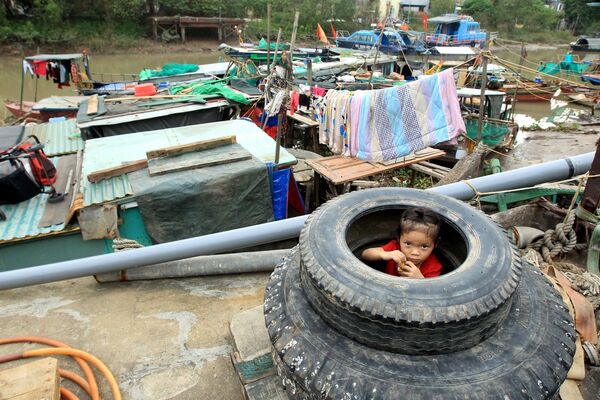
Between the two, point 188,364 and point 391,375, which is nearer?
point 391,375

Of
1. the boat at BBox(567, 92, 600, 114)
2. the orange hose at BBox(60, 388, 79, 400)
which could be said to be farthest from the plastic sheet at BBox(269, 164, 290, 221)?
the boat at BBox(567, 92, 600, 114)

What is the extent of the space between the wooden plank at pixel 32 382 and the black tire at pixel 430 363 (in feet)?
4.16

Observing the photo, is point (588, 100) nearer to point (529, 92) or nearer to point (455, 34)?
point (529, 92)

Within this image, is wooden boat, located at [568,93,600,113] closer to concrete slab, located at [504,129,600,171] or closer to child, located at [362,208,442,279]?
concrete slab, located at [504,129,600,171]

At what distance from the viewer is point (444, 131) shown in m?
7.66

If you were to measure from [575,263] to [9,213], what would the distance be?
712 centimetres

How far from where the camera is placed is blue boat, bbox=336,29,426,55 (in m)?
25.3

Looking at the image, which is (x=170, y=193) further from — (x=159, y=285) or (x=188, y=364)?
(x=188, y=364)

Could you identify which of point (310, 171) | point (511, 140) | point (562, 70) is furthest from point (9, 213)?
point (562, 70)

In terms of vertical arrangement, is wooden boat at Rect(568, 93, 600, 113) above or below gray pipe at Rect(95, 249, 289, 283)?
below

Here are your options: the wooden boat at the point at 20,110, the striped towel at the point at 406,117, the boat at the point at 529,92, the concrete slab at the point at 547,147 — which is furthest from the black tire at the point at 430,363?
the boat at the point at 529,92

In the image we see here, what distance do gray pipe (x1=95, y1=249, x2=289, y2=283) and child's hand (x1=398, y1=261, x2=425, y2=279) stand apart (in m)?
1.60

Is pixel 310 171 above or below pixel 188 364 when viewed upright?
below

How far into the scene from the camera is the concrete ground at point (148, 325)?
7.98 ft
